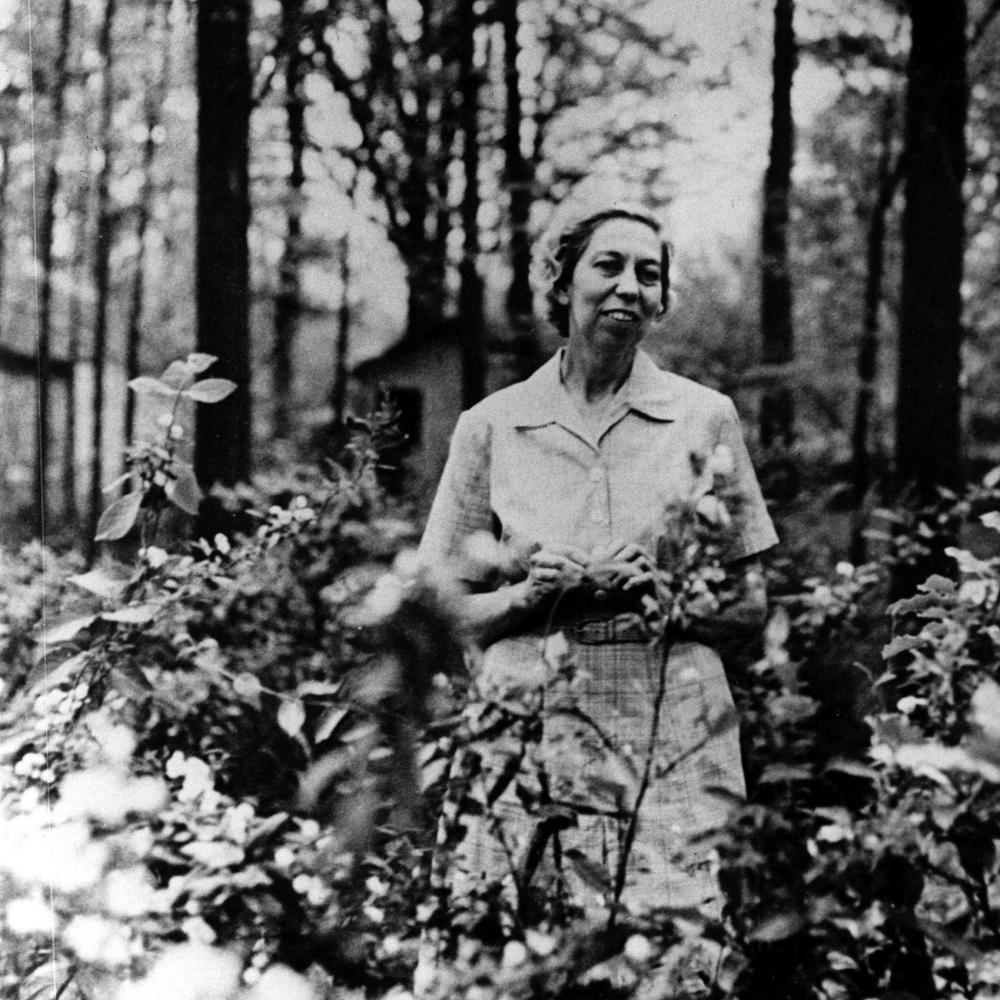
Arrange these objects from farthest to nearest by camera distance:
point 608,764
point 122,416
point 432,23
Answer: point 122,416 → point 432,23 → point 608,764

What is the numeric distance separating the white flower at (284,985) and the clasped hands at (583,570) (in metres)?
0.83

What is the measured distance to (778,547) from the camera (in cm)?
234

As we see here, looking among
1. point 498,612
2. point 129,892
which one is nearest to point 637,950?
point 498,612

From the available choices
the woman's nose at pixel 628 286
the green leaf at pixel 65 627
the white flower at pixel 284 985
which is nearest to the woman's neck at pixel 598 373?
the woman's nose at pixel 628 286

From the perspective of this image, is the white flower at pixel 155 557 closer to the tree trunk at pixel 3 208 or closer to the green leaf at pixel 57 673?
the green leaf at pixel 57 673

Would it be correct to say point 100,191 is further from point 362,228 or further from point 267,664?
point 267,664

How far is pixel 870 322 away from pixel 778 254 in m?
0.23

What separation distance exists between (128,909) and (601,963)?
97cm

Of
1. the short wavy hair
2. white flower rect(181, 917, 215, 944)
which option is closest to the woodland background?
white flower rect(181, 917, 215, 944)

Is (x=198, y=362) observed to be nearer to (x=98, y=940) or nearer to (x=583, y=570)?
(x=583, y=570)

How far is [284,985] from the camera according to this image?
2178mm

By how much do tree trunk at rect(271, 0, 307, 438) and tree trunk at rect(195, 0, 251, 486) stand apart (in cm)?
8

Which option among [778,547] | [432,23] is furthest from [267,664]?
[432,23]

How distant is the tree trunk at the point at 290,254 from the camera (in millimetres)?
2564
